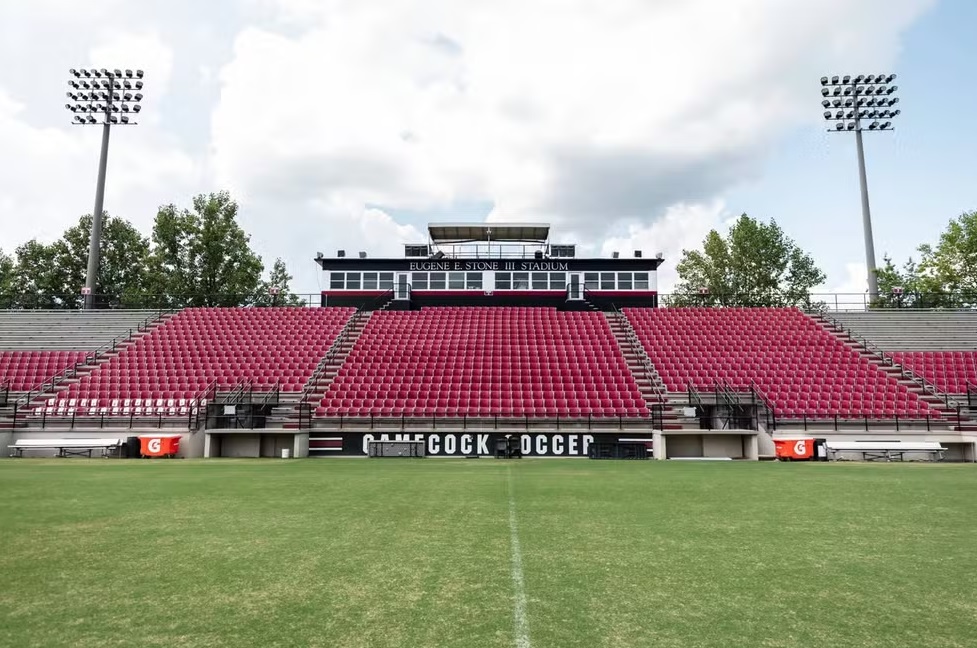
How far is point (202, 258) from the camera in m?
56.5

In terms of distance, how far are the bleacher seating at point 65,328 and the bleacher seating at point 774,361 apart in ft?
97.7

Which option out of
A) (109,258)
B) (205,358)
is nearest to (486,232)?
(205,358)

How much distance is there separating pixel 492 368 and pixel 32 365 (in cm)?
2308

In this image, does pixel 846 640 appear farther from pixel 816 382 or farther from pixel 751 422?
pixel 816 382

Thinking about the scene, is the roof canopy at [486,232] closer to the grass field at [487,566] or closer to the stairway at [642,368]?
the stairway at [642,368]

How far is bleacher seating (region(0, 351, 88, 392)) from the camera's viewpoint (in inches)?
1118

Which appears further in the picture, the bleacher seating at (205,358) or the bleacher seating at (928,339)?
the bleacher seating at (928,339)

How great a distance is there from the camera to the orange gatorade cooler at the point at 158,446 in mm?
21500

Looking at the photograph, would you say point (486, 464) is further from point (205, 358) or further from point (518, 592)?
point (205, 358)

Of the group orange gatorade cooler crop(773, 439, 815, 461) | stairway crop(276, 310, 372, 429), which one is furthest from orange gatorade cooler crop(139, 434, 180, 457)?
orange gatorade cooler crop(773, 439, 815, 461)

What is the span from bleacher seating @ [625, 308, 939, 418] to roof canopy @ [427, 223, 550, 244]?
350 inches

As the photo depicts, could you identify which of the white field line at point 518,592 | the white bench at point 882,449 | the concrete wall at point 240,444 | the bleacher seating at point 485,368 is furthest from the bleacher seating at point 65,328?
the white bench at point 882,449

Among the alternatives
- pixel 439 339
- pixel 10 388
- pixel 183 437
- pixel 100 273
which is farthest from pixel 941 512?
pixel 100 273

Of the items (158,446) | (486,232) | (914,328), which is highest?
(486,232)
